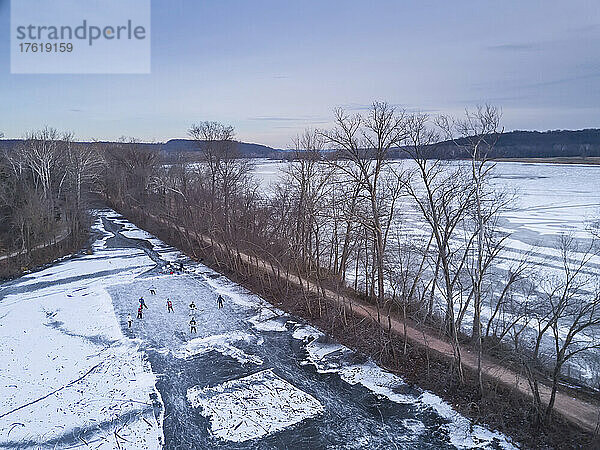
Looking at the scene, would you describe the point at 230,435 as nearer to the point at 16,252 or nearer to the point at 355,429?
the point at 355,429

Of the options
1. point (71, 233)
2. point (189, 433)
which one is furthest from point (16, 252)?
point (189, 433)

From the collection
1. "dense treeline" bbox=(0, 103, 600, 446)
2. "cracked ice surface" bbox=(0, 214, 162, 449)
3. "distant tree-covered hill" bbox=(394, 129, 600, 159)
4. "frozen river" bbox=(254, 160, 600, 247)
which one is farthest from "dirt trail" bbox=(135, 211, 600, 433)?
"distant tree-covered hill" bbox=(394, 129, 600, 159)

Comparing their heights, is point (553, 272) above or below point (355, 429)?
above

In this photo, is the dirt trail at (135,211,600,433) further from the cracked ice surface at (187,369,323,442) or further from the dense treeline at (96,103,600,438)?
the cracked ice surface at (187,369,323,442)

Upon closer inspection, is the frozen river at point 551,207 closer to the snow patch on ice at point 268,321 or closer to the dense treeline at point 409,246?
the dense treeline at point 409,246

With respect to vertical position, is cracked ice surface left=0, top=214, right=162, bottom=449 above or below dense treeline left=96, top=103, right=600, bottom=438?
below

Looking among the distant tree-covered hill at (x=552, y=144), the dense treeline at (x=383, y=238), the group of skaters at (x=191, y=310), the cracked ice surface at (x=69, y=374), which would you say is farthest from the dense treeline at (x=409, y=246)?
the distant tree-covered hill at (x=552, y=144)
